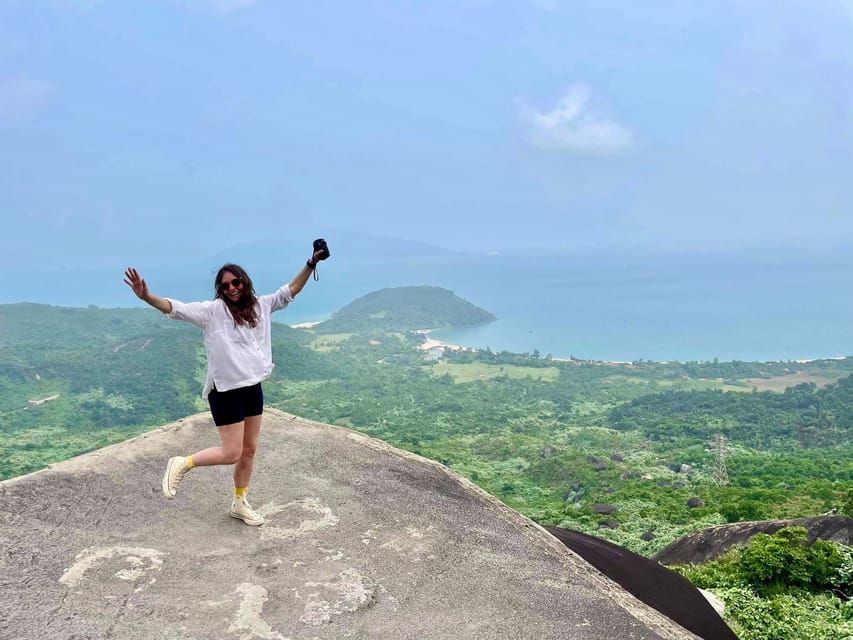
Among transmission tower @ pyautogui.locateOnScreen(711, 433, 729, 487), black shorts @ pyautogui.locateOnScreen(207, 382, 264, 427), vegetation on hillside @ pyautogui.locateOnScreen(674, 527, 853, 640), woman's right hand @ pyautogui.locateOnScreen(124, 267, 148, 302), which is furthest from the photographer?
transmission tower @ pyautogui.locateOnScreen(711, 433, 729, 487)

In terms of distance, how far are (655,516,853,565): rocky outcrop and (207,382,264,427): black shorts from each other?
11.4 m

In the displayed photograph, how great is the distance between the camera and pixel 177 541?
4.12 meters

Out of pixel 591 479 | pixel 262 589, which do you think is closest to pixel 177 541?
pixel 262 589

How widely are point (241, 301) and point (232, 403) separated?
2.24ft

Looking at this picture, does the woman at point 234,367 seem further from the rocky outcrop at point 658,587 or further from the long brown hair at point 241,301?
the rocky outcrop at point 658,587

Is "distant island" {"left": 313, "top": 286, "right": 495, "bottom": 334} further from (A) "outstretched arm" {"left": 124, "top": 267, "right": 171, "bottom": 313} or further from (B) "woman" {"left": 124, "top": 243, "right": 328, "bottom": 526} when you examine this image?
(A) "outstretched arm" {"left": 124, "top": 267, "right": 171, "bottom": 313}

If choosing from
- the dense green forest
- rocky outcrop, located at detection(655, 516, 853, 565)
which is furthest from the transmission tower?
rocky outcrop, located at detection(655, 516, 853, 565)

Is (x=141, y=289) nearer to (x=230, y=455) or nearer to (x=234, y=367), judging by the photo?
(x=234, y=367)

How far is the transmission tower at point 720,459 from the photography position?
37.6m

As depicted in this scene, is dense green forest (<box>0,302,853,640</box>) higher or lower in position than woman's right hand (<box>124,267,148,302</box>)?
lower

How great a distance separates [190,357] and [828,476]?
60038mm

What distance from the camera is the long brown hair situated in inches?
173

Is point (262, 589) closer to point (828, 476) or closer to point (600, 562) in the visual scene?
point (600, 562)

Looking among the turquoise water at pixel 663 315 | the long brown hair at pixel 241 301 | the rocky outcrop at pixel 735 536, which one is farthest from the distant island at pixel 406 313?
the long brown hair at pixel 241 301
